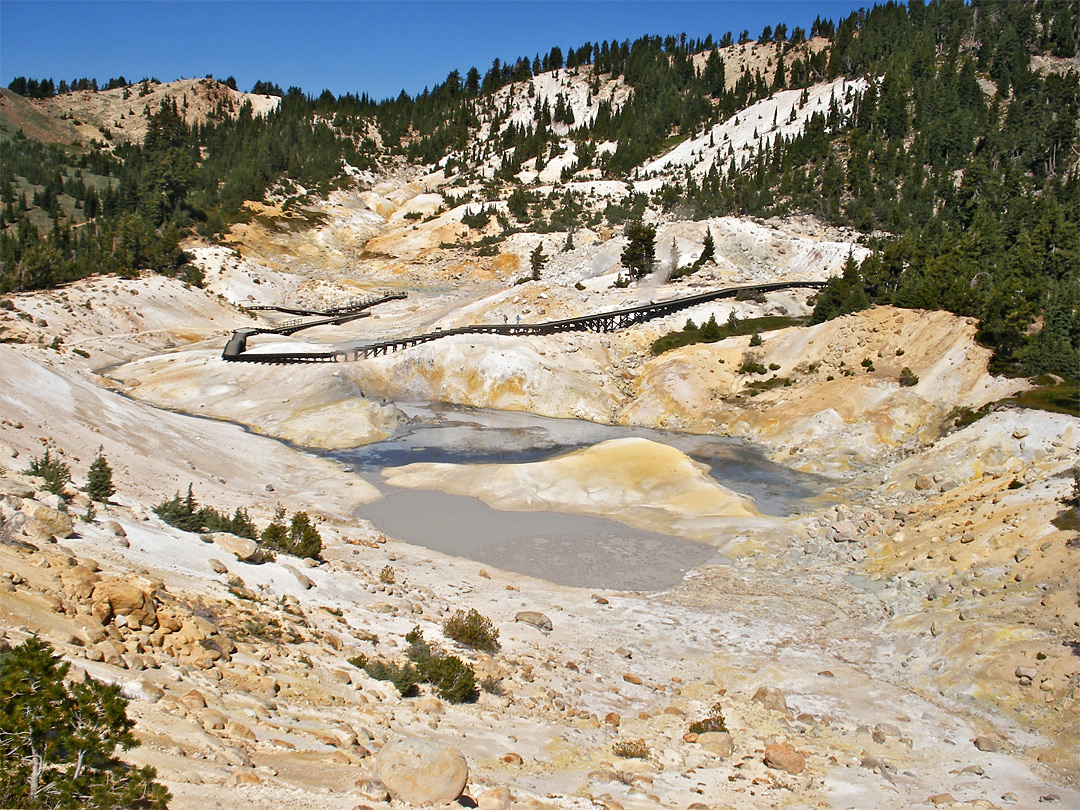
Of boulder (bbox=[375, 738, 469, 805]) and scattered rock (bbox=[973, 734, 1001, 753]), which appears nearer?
boulder (bbox=[375, 738, 469, 805])

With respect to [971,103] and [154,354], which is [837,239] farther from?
[154,354]

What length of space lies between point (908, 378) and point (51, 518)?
48184 mm

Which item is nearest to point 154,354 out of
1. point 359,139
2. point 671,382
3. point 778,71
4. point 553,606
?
point 671,382

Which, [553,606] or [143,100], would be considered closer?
[553,606]

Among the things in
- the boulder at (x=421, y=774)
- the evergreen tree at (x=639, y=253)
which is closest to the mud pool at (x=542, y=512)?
the boulder at (x=421, y=774)

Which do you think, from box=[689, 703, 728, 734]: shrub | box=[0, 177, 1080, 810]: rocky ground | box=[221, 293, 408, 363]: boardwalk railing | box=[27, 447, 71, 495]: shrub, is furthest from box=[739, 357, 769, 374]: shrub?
box=[27, 447, 71, 495]: shrub

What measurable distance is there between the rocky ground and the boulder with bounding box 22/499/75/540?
3.1 inches

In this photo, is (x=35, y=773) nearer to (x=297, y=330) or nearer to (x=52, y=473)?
(x=52, y=473)

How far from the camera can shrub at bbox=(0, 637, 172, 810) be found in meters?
7.54

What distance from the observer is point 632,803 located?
12.6 meters

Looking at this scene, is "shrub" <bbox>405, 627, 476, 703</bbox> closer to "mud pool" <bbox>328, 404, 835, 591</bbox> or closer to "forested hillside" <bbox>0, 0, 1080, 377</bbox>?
"mud pool" <bbox>328, 404, 835, 591</bbox>

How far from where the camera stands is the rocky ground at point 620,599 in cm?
1277

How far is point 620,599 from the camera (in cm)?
2653

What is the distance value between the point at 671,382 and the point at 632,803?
47969 mm
